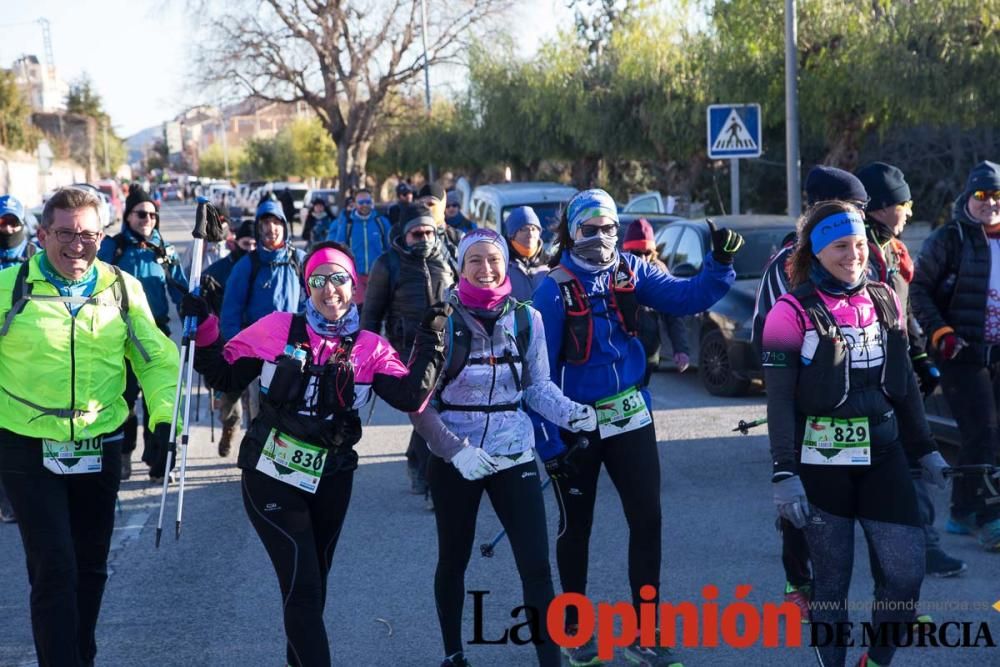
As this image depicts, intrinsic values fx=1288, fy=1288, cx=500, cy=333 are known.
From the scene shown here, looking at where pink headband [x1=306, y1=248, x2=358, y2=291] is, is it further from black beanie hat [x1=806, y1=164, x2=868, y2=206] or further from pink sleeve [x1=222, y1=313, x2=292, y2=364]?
black beanie hat [x1=806, y1=164, x2=868, y2=206]

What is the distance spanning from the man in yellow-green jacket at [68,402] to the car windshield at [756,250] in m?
7.97

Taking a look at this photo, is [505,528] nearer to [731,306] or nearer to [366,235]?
[731,306]

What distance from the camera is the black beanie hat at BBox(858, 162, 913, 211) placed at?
5.67m

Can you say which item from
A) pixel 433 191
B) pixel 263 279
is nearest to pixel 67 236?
pixel 263 279

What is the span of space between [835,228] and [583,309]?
3.80 feet

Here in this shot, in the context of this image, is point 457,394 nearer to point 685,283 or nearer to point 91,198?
point 685,283

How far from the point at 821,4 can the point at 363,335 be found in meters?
17.0

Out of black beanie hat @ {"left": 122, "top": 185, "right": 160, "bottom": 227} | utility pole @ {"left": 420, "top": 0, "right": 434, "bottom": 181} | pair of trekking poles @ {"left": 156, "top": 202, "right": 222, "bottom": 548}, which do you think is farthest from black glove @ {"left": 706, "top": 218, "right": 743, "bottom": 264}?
utility pole @ {"left": 420, "top": 0, "right": 434, "bottom": 181}

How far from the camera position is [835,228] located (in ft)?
14.4

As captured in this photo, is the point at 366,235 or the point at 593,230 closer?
the point at 593,230

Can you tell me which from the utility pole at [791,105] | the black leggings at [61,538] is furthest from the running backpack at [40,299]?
the utility pole at [791,105]

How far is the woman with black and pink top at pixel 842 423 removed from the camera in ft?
14.0

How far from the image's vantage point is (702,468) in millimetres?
8938

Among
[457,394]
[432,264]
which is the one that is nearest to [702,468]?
[432,264]
